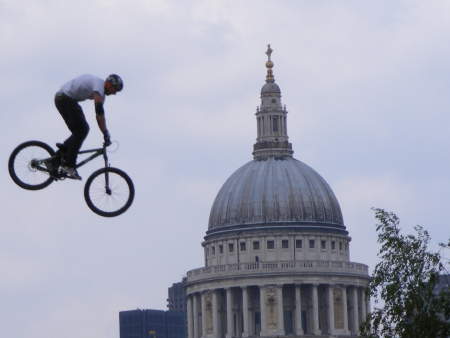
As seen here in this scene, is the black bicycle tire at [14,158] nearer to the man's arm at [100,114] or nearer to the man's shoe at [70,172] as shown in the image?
the man's shoe at [70,172]

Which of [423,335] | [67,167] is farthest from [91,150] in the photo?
[423,335]

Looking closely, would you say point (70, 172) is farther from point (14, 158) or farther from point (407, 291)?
point (407, 291)

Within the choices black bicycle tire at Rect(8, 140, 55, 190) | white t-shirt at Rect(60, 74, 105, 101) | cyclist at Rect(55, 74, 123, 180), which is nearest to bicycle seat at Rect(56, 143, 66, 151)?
cyclist at Rect(55, 74, 123, 180)

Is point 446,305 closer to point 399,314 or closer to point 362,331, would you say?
point 399,314

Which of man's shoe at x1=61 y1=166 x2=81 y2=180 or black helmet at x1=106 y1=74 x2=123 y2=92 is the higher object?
black helmet at x1=106 y1=74 x2=123 y2=92

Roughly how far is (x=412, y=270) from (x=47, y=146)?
4838cm

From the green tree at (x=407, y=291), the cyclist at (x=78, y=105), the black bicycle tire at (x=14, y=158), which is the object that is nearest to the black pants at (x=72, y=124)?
the cyclist at (x=78, y=105)

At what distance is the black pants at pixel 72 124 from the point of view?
5271cm

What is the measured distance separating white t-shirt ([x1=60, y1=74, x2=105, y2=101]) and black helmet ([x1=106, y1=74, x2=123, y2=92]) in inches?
12.7

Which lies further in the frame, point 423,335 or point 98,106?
point 423,335

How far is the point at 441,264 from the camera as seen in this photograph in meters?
98.6

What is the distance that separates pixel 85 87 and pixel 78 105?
1.20 metres

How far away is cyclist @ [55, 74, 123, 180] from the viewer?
51625 millimetres

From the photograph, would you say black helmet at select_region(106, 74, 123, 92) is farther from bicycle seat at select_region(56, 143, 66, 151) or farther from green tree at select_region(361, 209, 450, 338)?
green tree at select_region(361, 209, 450, 338)
